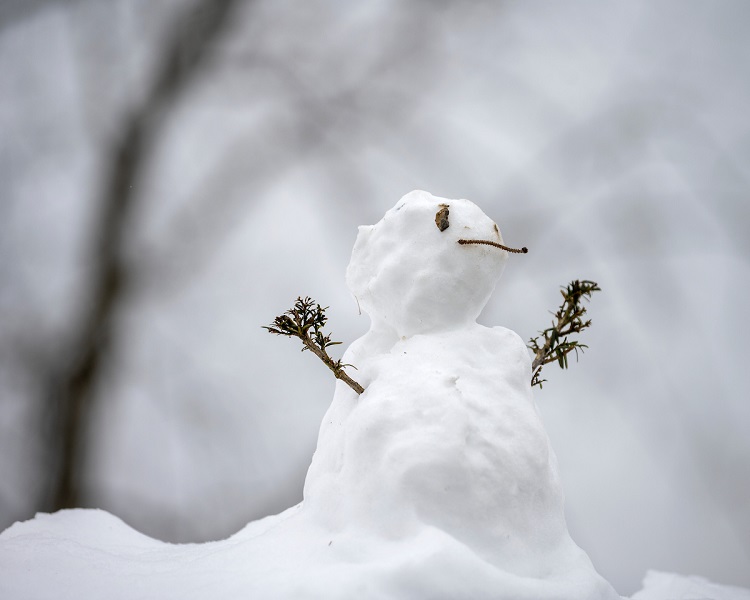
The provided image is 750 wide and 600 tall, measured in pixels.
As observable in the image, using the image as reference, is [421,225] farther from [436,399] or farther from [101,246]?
[101,246]

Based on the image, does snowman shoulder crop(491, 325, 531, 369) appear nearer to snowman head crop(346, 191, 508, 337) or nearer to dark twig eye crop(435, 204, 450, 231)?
snowman head crop(346, 191, 508, 337)

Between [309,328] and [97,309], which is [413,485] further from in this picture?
[97,309]

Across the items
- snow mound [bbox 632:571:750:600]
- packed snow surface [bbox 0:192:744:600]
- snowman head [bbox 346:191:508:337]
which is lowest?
snow mound [bbox 632:571:750:600]

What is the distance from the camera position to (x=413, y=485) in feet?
2.73

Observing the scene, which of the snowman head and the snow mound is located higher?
the snowman head

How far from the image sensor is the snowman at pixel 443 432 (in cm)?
83

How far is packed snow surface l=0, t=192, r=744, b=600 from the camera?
0.78 m

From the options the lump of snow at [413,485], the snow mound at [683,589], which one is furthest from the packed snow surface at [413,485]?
the snow mound at [683,589]

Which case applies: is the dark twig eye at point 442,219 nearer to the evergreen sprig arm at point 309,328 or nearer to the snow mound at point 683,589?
the evergreen sprig arm at point 309,328

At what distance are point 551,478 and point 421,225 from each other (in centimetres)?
47

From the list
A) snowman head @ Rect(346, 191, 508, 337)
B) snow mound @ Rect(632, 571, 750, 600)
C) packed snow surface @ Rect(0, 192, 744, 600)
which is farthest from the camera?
snow mound @ Rect(632, 571, 750, 600)

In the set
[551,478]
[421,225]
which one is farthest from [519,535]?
[421,225]

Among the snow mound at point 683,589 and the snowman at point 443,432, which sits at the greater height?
the snowman at point 443,432

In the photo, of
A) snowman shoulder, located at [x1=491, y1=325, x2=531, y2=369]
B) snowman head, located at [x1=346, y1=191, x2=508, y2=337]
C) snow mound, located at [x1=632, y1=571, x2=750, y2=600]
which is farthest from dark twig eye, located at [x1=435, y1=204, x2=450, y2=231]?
snow mound, located at [x1=632, y1=571, x2=750, y2=600]
